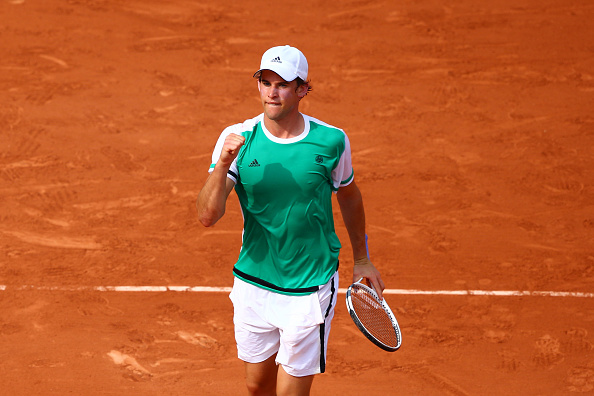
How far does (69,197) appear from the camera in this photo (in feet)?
30.5

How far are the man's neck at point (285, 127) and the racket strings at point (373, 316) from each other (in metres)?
1.15

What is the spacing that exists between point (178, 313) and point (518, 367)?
10.5ft

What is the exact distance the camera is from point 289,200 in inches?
181

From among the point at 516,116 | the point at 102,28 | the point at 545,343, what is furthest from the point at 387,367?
the point at 102,28

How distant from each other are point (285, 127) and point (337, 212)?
491cm

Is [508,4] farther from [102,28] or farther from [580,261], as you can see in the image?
[102,28]

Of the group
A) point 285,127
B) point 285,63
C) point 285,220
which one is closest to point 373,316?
point 285,220

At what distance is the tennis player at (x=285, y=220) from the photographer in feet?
14.8

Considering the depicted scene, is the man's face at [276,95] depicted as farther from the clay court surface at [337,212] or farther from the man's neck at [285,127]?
the clay court surface at [337,212]

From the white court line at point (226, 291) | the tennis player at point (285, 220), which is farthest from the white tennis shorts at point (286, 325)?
the white court line at point (226, 291)

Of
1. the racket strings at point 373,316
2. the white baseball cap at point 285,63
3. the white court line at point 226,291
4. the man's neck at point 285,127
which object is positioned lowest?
the white court line at point 226,291

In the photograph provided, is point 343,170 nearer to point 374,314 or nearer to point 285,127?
point 285,127

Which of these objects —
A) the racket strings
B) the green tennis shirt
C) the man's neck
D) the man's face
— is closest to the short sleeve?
the green tennis shirt

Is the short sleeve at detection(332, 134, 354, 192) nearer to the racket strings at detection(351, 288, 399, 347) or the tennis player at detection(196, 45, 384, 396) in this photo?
the tennis player at detection(196, 45, 384, 396)
